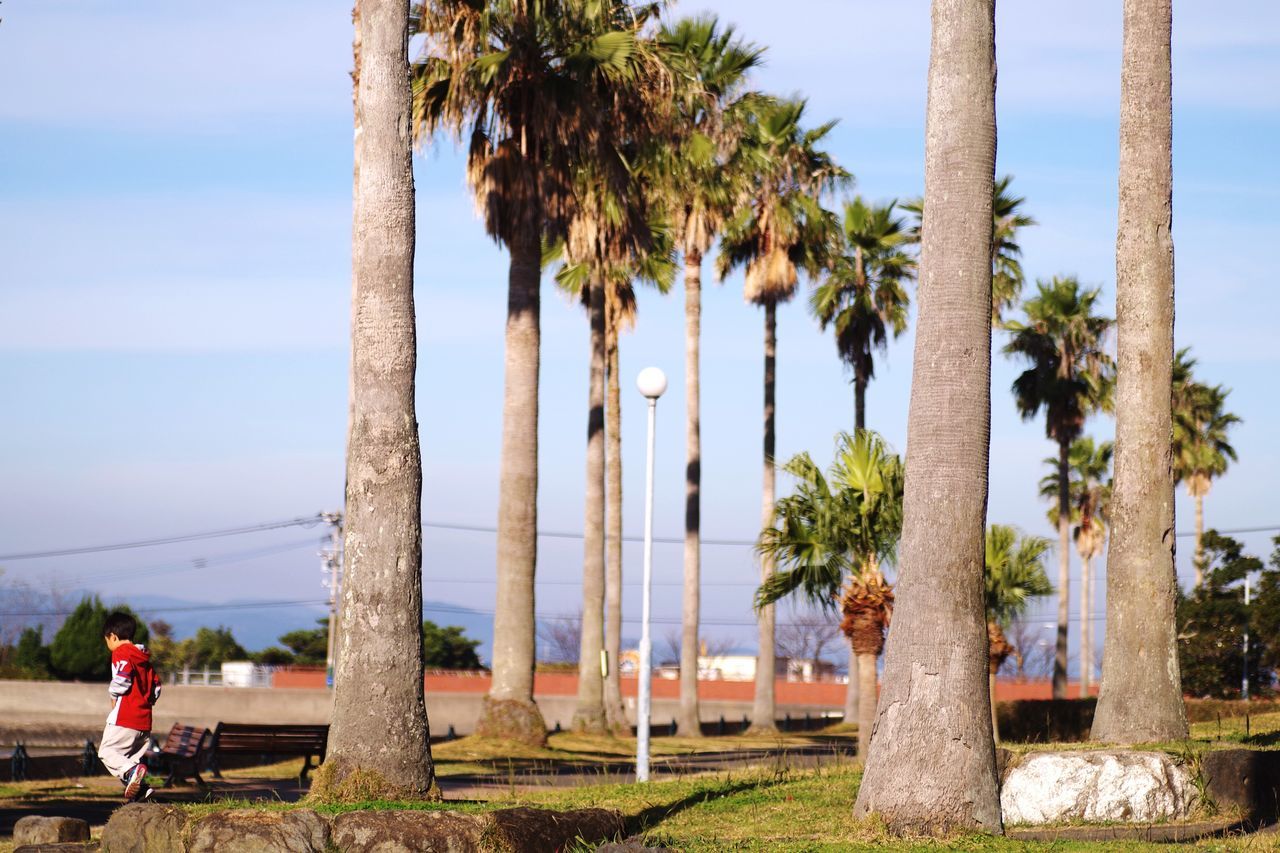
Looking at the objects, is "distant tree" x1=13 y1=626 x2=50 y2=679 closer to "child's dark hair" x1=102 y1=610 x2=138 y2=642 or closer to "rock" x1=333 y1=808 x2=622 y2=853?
"child's dark hair" x1=102 y1=610 x2=138 y2=642

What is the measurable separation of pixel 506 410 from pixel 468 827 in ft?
49.4

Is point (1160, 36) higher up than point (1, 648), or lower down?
higher up

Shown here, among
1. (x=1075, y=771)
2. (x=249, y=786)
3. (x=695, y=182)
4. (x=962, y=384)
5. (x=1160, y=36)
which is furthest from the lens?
(x=695, y=182)

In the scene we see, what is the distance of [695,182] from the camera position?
115 feet

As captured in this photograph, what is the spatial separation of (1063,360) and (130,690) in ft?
130

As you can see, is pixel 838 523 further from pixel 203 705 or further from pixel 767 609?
pixel 203 705

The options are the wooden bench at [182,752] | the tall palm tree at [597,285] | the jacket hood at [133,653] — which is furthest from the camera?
the tall palm tree at [597,285]

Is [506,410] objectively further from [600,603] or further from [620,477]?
[620,477]

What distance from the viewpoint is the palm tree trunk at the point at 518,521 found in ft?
79.2

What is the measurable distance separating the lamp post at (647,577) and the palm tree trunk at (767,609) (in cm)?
1950

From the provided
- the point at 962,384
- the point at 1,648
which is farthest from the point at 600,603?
the point at 1,648

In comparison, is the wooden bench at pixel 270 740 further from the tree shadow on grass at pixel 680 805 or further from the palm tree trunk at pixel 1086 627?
the palm tree trunk at pixel 1086 627

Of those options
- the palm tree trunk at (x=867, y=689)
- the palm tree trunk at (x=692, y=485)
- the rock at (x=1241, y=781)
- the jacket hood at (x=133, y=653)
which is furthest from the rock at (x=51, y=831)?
the palm tree trunk at (x=692, y=485)

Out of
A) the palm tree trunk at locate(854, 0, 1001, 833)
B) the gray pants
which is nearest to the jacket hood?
the gray pants
